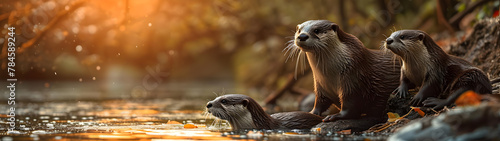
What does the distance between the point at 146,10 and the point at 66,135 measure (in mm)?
8750

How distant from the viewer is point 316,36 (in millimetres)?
5348

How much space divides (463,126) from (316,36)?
6.23 ft

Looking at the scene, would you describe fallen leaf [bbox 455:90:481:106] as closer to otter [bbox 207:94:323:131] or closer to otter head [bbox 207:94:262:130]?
otter [bbox 207:94:323:131]

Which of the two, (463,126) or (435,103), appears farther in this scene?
(435,103)

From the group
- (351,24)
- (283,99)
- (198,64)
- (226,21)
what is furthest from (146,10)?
(198,64)

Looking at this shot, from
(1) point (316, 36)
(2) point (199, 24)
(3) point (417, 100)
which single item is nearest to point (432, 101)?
(3) point (417, 100)

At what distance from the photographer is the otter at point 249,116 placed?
566cm

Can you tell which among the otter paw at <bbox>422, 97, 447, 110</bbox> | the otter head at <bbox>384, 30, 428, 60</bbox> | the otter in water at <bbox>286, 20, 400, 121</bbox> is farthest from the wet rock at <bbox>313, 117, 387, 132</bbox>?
the otter head at <bbox>384, 30, 428, 60</bbox>

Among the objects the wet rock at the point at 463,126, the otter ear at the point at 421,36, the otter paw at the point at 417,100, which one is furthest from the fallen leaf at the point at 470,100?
the otter ear at the point at 421,36

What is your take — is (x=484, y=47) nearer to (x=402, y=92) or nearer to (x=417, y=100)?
(x=402, y=92)

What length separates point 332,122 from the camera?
5559 mm

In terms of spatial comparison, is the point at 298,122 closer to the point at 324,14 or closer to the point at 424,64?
the point at 424,64

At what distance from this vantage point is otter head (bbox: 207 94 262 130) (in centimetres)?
567

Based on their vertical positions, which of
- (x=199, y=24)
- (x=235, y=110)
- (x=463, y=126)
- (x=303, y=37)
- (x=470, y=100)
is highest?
(x=199, y=24)
